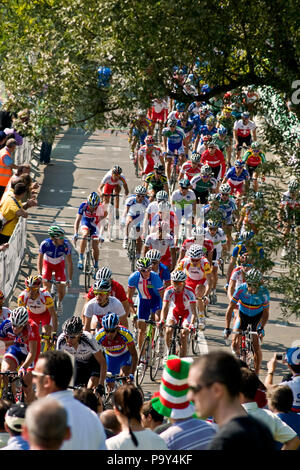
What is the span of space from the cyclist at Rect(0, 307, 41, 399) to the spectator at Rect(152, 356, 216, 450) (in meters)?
5.01

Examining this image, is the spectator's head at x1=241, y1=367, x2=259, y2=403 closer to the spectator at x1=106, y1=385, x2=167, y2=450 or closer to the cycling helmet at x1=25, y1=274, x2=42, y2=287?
the spectator at x1=106, y1=385, x2=167, y2=450

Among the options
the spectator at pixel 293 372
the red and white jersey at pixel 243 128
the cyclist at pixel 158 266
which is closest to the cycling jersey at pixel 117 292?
the cyclist at pixel 158 266

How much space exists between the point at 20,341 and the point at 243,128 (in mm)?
16571

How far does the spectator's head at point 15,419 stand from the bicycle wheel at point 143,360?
751 cm


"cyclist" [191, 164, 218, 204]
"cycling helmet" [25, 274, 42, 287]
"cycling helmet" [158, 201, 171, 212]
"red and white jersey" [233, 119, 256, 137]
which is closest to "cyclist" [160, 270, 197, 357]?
"cycling helmet" [25, 274, 42, 287]

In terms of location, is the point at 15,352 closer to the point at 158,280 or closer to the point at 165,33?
the point at 158,280

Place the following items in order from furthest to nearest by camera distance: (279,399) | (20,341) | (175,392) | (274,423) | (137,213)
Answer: (137,213) → (20,341) → (279,399) → (274,423) → (175,392)

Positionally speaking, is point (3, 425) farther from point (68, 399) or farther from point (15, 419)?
point (68, 399)

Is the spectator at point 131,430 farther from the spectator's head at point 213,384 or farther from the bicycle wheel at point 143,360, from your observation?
the bicycle wheel at point 143,360

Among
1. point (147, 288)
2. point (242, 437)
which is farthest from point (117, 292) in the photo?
point (242, 437)

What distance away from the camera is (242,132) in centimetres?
2748

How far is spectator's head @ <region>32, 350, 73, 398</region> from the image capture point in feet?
20.0

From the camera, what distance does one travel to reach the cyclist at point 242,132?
27297 mm

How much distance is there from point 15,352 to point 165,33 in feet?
15.5
